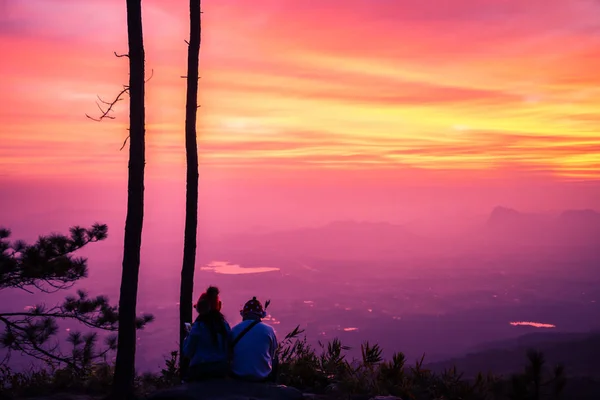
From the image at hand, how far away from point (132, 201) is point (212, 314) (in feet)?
9.66

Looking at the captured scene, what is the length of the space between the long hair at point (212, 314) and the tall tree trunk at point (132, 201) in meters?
2.17

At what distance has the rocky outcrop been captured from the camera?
26.6 ft

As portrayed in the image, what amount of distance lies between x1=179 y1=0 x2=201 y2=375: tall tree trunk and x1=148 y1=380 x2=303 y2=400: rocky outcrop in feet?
10.2

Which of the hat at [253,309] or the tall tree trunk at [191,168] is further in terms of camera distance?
the tall tree trunk at [191,168]

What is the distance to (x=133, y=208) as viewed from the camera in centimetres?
1022

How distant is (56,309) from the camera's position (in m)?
13.5

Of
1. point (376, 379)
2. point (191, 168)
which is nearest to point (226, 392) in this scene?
point (376, 379)

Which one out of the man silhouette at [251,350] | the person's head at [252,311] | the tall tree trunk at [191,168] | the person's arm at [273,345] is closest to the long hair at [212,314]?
the man silhouette at [251,350]

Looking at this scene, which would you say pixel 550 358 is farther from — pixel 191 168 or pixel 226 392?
pixel 226 392

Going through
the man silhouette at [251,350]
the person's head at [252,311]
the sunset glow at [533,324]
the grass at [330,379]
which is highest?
the person's head at [252,311]

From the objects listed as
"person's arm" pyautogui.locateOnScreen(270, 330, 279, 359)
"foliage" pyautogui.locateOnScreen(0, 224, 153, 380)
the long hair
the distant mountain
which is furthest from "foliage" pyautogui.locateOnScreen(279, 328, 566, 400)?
the distant mountain

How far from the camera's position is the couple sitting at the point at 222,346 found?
8586 millimetres

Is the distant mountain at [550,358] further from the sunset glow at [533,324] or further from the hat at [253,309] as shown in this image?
the hat at [253,309]

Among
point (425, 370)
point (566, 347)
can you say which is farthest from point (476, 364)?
point (425, 370)
